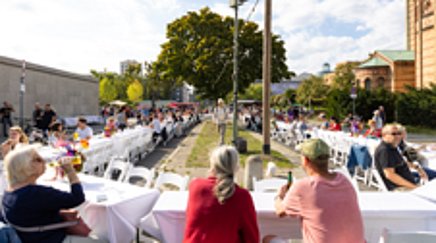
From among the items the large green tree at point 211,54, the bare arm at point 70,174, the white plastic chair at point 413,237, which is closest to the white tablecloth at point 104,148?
the bare arm at point 70,174

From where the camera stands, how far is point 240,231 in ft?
8.36

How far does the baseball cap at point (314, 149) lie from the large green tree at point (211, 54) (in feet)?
78.4

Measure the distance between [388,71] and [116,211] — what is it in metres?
48.7

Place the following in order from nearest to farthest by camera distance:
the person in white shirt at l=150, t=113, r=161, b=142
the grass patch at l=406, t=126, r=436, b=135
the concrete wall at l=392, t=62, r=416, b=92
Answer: the person in white shirt at l=150, t=113, r=161, b=142
the grass patch at l=406, t=126, r=436, b=135
the concrete wall at l=392, t=62, r=416, b=92

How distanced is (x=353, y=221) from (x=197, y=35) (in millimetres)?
27501

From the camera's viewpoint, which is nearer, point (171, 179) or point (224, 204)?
point (224, 204)

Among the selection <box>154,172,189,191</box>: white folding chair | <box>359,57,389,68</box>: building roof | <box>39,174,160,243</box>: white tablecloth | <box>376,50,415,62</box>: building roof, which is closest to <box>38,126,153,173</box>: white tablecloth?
<box>154,172,189,191</box>: white folding chair

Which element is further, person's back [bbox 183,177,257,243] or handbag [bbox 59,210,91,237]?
handbag [bbox 59,210,91,237]

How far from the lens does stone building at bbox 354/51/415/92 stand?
43688 mm

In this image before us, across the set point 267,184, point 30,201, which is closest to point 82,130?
point 267,184

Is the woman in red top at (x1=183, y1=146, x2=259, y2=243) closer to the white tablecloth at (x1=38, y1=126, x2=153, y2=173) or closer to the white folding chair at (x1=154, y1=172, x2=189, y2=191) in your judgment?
the white folding chair at (x1=154, y1=172, x2=189, y2=191)

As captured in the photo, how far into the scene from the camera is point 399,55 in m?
46.6

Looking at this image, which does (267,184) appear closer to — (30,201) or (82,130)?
(30,201)

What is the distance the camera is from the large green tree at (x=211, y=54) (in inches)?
1069
